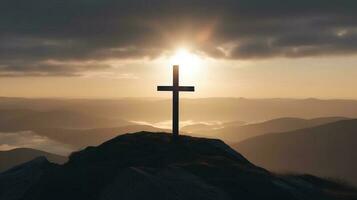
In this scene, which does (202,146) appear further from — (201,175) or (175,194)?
(175,194)

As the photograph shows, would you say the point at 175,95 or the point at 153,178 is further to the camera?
the point at 175,95

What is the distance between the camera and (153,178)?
2638 cm

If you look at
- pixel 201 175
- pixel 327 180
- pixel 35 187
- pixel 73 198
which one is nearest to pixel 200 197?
pixel 201 175

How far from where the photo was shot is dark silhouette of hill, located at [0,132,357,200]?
2620 centimetres

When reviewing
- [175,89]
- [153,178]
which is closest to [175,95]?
[175,89]

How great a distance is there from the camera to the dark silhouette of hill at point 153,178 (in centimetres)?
2620

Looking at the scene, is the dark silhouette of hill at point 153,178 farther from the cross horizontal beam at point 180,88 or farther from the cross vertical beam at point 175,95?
the cross horizontal beam at point 180,88

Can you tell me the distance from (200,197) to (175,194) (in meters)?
1.21

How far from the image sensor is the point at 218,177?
28.7 meters

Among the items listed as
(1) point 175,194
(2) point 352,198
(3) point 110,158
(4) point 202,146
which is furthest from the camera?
(4) point 202,146

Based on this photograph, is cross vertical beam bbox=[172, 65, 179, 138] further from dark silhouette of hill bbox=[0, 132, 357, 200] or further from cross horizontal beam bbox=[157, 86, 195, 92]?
dark silhouette of hill bbox=[0, 132, 357, 200]

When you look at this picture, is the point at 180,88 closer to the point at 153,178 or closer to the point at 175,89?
the point at 175,89

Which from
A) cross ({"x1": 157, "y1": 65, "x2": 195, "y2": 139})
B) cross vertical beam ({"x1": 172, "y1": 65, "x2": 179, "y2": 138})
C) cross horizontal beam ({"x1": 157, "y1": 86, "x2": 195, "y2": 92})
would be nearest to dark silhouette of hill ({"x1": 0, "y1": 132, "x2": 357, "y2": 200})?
cross vertical beam ({"x1": 172, "y1": 65, "x2": 179, "y2": 138})

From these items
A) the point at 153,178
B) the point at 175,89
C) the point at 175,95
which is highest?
the point at 175,89
